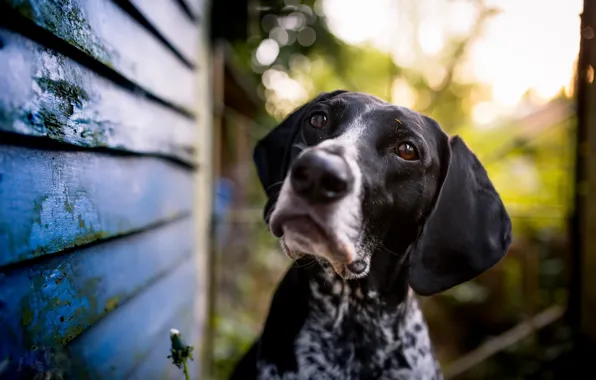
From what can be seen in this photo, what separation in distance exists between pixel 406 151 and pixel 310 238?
0.54 m

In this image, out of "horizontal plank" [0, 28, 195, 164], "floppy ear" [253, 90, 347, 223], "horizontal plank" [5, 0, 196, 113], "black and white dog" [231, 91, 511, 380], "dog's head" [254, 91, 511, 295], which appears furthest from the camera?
→ "floppy ear" [253, 90, 347, 223]

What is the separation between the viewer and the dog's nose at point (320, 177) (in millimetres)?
1316

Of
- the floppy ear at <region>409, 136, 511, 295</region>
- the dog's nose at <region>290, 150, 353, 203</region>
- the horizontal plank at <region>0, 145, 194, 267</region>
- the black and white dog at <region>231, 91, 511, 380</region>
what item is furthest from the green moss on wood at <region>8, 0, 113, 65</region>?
the floppy ear at <region>409, 136, 511, 295</region>

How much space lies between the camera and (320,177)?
1.32 meters

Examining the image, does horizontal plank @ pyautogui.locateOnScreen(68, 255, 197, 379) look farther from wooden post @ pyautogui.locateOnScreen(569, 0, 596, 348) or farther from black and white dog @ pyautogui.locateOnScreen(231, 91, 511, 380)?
wooden post @ pyautogui.locateOnScreen(569, 0, 596, 348)

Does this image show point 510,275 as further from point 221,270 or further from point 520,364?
point 221,270

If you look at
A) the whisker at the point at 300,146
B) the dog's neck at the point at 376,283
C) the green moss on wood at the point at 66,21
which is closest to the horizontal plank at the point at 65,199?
the green moss on wood at the point at 66,21

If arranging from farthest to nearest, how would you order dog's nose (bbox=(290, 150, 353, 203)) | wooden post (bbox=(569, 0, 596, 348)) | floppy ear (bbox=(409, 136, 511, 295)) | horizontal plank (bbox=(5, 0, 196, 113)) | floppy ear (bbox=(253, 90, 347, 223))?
1. wooden post (bbox=(569, 0, 596, 348))
2. floppy ear (bbox=(253, 90, 347, 223))
3. floppy ear (bbox=(409, 136, 511, 295))
4. dog's nose (bbox=(290, 150, 353, 203))
5. horizontal plank (bbox=(5, 0, 196, 113))

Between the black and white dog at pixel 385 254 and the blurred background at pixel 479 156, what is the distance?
0.87 metres

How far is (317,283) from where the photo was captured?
1.88m

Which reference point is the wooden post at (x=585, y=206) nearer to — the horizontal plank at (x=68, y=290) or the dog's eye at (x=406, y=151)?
the dog's eye at (x=406, y=151)

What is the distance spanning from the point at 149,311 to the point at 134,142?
755 millimetres

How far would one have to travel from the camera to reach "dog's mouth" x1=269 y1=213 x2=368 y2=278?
1385mm

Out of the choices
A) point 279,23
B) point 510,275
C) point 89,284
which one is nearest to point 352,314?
point 89,284
